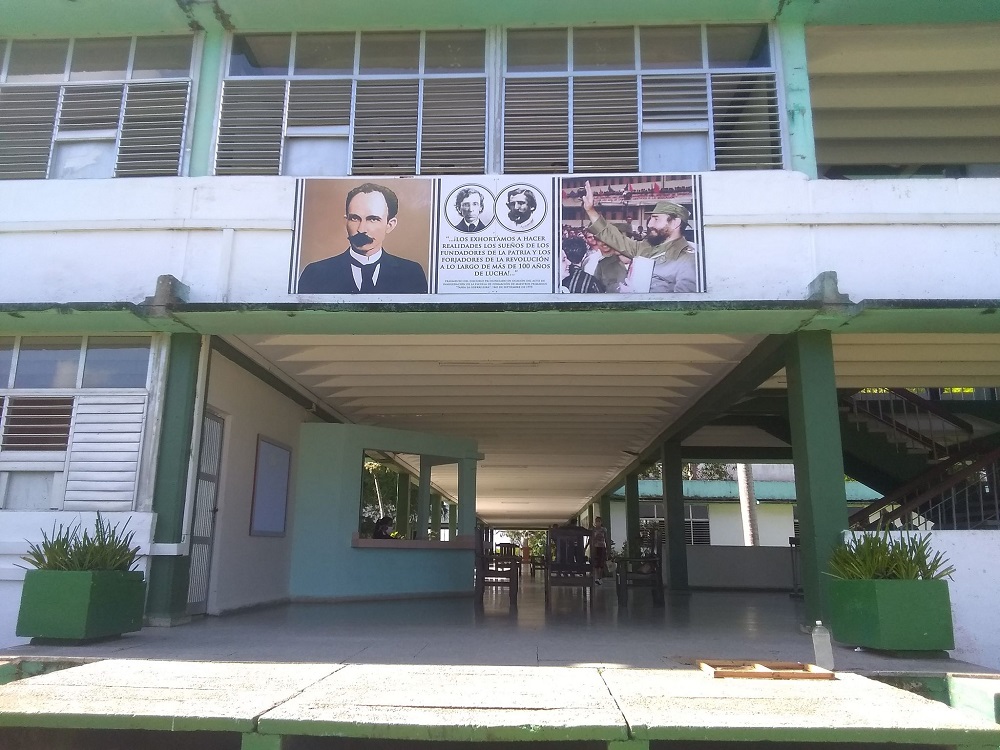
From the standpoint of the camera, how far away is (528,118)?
8023 millimetres

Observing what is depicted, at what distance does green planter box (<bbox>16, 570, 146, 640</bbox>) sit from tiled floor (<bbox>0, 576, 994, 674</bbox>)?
133mm

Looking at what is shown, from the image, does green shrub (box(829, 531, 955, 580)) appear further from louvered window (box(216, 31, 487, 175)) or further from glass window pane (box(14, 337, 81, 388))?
glass window pane (box(14, 337, 81, 388))

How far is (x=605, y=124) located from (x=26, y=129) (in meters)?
5.99

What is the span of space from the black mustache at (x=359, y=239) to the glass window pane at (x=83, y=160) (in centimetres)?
272

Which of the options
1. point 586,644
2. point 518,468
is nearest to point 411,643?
point 586,644

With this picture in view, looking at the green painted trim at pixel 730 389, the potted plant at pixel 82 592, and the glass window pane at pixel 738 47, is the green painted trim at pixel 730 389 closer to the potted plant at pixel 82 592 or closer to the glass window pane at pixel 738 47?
the glass window pane at pixel 738 47

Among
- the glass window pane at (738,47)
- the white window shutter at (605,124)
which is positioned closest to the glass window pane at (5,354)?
the white window shutter at (605,124)

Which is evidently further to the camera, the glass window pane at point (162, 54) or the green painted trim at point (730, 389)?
the glass window pane at point (162, 54)

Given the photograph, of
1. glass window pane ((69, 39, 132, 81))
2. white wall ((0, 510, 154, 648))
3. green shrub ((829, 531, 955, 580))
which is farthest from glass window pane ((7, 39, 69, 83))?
green shrub ((829, 531, 955, 580))

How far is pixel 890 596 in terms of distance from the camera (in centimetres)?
589

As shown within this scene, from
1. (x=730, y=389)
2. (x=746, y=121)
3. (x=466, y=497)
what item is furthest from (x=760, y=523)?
(x=746, y=121)

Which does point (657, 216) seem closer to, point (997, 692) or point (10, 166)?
point (997, 692)

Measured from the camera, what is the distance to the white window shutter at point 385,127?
8023mm

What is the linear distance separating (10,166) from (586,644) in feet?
24.3
